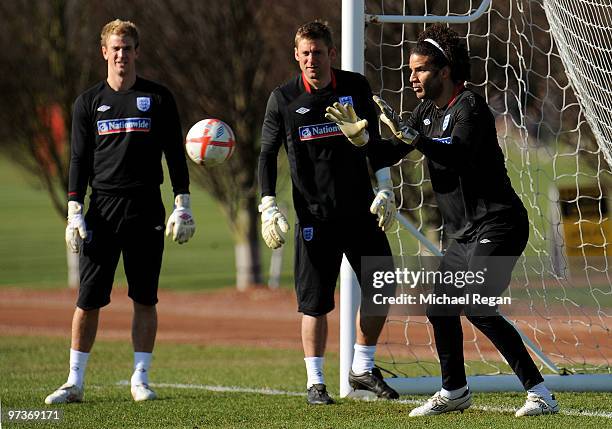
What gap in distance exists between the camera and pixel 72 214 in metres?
7.92

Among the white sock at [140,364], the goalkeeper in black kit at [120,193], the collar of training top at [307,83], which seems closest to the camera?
the collar of training top at [307,83]

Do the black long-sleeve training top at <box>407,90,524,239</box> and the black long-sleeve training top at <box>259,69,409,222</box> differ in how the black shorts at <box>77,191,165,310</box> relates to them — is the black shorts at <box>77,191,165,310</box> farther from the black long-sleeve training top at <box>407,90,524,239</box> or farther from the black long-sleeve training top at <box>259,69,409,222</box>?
the black long-sleeve training top at <box>407,90,524,239</box>

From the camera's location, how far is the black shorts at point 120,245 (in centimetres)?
793

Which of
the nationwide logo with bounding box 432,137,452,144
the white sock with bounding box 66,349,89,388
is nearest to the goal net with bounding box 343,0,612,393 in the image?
the nationwide logo with bounding box 432,137,452,144

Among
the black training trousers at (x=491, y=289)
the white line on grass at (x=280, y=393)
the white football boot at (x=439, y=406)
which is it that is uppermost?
the black training trousers at (x=491, y=289)

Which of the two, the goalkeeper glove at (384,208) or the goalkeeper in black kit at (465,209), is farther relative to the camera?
the goalkeeper glove at (384,208)

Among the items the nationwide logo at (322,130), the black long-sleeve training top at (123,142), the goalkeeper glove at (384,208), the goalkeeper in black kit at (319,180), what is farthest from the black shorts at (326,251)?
the black long-sleeve training top at (123,142)

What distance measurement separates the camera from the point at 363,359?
785 cm

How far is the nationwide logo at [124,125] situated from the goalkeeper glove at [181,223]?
1.78 ft

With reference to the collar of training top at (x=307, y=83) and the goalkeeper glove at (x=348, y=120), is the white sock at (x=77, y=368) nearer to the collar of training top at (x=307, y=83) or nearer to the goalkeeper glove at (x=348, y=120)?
the collar of training top at (x=307, y=83)

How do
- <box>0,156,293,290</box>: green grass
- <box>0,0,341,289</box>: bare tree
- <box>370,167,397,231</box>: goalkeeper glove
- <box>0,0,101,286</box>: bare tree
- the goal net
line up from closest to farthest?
<box>370,167,397,231</box>: goalkeeper glove < the goal net < <box>0,0,341,289</box>: bare tree < <box>0,0,101,286</box>: bare tree < <box>0,156,293,290</box>: green grass

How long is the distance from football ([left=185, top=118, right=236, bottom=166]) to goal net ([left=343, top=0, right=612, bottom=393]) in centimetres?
136

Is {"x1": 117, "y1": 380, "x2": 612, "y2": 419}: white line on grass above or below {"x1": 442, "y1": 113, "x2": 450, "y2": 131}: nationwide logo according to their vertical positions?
below

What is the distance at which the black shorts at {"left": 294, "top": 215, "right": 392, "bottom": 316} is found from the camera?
7625 millimetres
